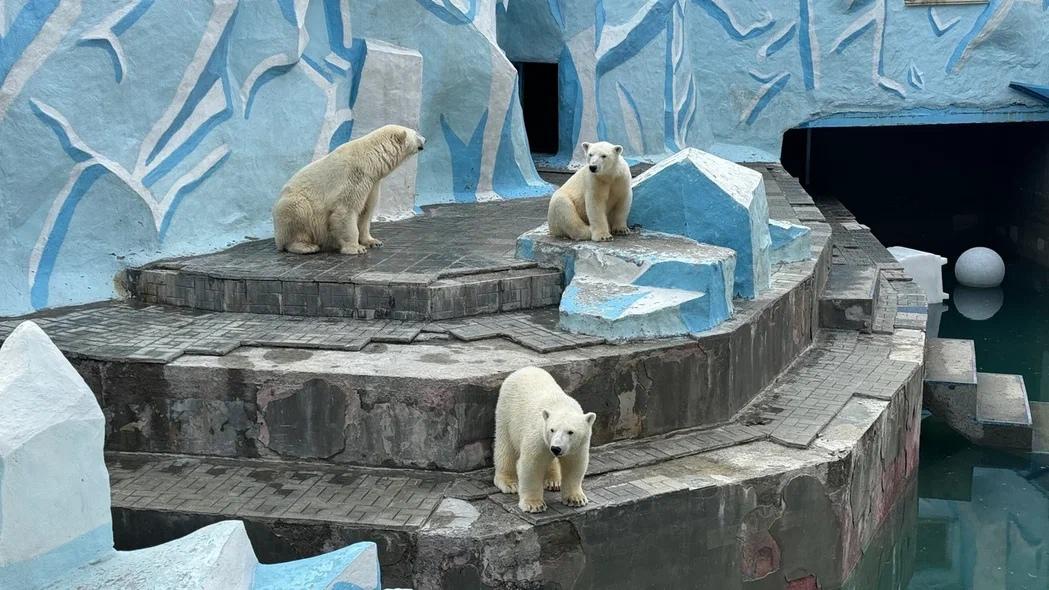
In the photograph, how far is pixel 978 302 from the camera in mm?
15055

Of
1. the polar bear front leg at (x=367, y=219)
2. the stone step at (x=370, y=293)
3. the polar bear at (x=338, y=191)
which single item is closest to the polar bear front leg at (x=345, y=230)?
the polar bear at (x=338, y=191)

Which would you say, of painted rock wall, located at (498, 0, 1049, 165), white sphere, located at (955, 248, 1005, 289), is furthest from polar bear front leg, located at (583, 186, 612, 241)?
white sphere, located at (955, 248, 1005, 289)

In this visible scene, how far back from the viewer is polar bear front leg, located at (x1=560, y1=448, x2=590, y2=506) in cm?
498

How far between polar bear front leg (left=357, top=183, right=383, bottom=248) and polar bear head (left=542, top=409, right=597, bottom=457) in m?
3.16

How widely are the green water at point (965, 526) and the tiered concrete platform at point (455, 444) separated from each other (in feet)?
2.24

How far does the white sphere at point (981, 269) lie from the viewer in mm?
15664

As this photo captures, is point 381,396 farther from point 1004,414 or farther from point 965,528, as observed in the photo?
point 1004,414

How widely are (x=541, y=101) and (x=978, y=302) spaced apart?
660 centimetres

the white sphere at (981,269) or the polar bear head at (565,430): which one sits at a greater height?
the polar bear head at (565,430)

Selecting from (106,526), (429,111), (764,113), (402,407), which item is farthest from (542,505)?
(764,113)

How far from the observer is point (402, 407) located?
5.48m

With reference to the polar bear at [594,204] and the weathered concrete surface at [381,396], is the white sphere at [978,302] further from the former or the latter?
the weathered concrete surface at [381,396]

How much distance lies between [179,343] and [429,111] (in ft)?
15.5

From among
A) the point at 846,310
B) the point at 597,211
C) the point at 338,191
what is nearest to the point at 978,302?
the point at 846,310
